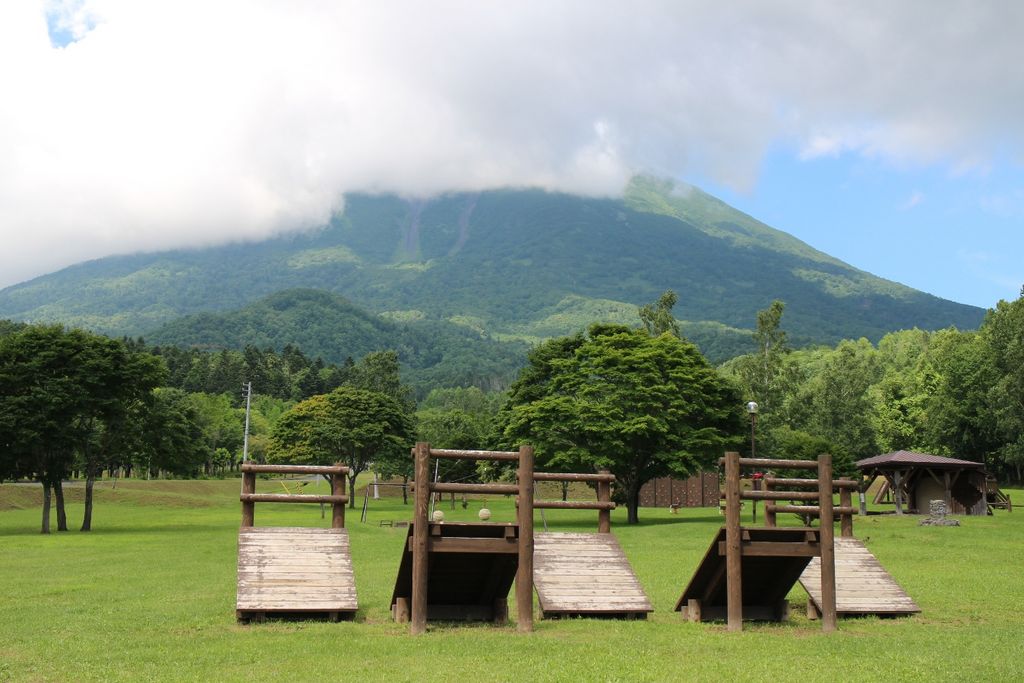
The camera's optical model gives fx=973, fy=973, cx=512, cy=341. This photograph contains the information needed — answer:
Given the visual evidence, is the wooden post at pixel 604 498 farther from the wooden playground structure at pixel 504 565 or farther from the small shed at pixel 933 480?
the small shed at pixel 933 480

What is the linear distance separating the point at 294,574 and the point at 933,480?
47286 mm

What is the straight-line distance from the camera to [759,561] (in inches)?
642

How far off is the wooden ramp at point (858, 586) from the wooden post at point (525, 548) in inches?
204

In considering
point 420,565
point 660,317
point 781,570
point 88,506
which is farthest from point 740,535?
point 660,317

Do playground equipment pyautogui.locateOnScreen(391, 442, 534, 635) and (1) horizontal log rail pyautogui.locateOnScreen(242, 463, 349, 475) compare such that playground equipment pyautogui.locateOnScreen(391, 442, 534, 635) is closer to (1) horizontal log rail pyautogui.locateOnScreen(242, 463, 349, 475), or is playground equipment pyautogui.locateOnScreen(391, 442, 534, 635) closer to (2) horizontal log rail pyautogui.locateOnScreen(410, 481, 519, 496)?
(2) horizontal log rail pyautogui.locateOnScreen(410, 481, 519, 496)

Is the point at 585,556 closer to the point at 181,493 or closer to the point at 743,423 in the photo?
the point at 743,423

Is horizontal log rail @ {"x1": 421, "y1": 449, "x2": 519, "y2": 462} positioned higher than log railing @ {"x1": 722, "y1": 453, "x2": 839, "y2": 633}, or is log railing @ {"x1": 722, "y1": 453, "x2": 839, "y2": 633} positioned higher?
horizontal log rail @ {"x1": 421, "y1": 449, "x2": 519, "y2": 462}

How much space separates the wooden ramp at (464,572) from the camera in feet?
49.8

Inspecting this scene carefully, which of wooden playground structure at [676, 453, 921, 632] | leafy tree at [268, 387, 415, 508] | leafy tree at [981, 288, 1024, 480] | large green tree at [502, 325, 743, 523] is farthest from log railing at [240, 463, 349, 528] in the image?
leafy tree at [981, 288, 1024, 480]

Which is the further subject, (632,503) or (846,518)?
(632,503)

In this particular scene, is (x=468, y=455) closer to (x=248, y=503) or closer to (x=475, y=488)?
(x=475, y=488)

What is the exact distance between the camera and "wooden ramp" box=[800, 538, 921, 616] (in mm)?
17109

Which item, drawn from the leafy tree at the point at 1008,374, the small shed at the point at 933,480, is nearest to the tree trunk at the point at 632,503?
the small shed at the point at 933,480

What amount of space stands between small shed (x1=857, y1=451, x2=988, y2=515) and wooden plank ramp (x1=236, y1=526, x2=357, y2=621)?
1698 inches
